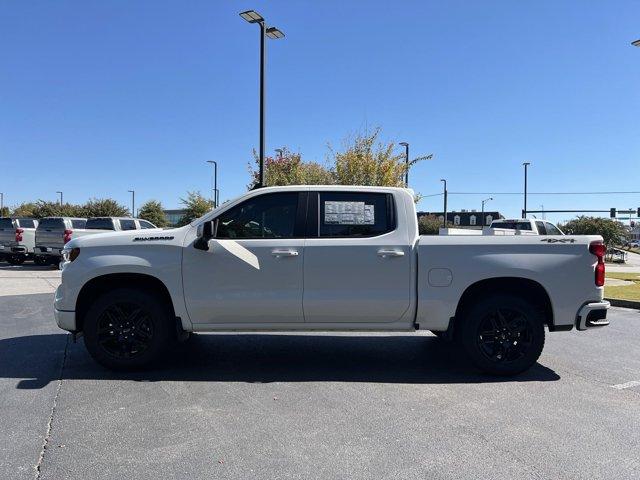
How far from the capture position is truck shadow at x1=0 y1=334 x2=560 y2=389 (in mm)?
5637

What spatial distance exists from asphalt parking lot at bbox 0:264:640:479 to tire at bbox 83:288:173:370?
21cm

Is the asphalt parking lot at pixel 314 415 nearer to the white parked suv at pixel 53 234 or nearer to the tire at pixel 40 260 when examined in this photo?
the white parked suv at pixel 53 234

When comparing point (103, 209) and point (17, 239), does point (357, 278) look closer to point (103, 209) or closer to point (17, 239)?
point (17, 239)

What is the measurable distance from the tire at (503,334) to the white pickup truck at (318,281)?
1 cm

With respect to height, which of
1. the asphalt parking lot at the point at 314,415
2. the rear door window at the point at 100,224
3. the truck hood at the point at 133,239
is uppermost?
the rear door window at the point at 100,224

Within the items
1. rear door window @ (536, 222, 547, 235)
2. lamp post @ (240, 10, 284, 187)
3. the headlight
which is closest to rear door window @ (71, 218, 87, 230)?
lamp post @ (240, 10, 284, 187)

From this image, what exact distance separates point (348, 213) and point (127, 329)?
103 inches

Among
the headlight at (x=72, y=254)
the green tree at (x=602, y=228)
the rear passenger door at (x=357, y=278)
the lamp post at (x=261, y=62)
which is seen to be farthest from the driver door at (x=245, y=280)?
the green tree at (x=602, y=228)

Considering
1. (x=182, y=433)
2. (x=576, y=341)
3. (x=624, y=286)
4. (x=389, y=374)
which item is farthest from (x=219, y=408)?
(x=624, y=286)

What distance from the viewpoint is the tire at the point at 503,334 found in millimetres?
5664

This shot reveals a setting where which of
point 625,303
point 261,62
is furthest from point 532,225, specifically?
point 261,62

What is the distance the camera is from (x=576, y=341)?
25.7 ft

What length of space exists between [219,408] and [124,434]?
85 cm

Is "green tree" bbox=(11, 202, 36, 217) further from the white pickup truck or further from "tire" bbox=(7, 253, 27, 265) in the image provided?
the white pickup truck
